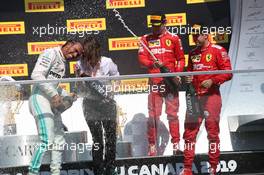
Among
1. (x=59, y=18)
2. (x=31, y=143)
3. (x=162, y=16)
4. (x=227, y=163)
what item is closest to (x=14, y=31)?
(x=59, y=18)

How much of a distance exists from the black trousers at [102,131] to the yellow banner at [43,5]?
2310 mm

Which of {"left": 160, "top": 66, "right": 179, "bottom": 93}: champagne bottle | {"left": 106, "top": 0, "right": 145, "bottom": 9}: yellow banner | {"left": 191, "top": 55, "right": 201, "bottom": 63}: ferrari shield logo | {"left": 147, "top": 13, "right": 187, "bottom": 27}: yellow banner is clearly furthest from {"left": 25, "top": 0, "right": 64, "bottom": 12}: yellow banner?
{"left": 160, "top": 66, "right": 179, "bottom": 93}: champagne bottle

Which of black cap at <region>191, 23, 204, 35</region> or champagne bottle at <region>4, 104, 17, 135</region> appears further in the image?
black cap at <region>191, 23, 204, 35</region>

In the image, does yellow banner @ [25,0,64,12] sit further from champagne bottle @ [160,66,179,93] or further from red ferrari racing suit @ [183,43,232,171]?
red ferrari racing suit @ [183,43,232,171]

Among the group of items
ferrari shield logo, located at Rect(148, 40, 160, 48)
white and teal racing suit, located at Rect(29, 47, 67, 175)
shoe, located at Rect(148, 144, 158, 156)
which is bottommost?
shoe, located at Rect(148, 144, 158, 156)

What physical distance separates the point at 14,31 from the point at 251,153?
3.32 metres

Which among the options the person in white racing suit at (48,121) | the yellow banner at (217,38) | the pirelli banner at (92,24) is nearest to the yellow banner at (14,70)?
the pirelli banner at (92,24)

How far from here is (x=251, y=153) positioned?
22.3 ft

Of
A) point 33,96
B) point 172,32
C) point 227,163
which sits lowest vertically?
point 227,163

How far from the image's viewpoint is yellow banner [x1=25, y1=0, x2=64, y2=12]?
859 centimetres

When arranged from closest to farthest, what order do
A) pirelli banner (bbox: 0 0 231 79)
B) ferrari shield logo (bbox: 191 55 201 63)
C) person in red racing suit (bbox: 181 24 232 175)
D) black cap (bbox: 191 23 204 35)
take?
person in red racing suit (bbox: 181 24 232 175), ferrari shield logo (bbox: 191 55 201 63), black cap (bbox: 191 23 204 35), pirelli banner (bbox: 0 0 231 79)

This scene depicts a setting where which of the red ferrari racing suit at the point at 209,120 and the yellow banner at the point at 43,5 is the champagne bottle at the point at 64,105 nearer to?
the red ferrari racing suit at the point at 209,120

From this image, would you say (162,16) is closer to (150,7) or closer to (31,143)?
(150,7)

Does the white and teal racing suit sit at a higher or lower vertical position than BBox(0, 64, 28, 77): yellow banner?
lower
